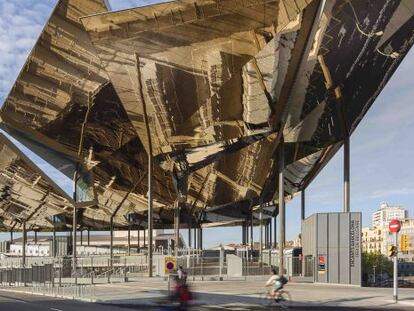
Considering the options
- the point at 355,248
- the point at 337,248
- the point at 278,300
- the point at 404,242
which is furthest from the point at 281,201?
the point at 278,300

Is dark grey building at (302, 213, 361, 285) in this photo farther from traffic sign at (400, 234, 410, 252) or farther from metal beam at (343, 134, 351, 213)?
traffic sign at (400, 234, 410, 252)

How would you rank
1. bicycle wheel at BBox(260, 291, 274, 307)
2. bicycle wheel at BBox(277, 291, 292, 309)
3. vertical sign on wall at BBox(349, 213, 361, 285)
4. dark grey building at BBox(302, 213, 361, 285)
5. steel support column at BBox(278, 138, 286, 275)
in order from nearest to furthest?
bicycle wheel at BBox(277, 291, 292, 309) → bicycle wheel at BBox(260, 291, 274, 307) → vertical sign on wall at BBox(349, 213, 361, 285) → dark grey building at BBox(302, 213, 361, 285) → steel support column at BBox(278, 138, 286, 275)

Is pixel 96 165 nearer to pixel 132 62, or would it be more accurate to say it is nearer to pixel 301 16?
pixel 132 62

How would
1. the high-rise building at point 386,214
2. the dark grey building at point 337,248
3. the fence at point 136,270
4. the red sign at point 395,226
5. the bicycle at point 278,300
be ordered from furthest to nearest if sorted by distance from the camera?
the high-rise building at point 386,214 → the fence at point 136,270 → the dark grey building at point 337,248 → the red sign at point 395,226 → the bicycle at point 278,300

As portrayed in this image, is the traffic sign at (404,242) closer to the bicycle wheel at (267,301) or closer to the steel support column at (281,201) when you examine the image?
the bicycle wheel at (267,301)

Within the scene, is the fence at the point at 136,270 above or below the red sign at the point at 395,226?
below

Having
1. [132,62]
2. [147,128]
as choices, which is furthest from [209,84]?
[147,128]

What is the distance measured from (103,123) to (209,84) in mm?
15257

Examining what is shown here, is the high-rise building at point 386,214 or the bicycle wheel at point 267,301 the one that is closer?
the bicycle wheel at point 267,301

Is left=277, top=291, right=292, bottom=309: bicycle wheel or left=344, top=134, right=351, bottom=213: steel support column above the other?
left=344, top=134, right=351, bottom=213: steel support column

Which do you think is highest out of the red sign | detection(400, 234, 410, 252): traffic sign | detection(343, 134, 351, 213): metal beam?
detection(343, 134, 351, 213): metal beam

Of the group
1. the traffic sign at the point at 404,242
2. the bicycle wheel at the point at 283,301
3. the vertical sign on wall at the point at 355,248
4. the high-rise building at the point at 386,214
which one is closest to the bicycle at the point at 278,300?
the bicycle wheel at the point at 283,301

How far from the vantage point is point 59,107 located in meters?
50.0

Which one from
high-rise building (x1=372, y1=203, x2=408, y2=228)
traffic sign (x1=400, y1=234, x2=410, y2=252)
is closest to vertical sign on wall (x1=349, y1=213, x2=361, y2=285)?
traffic sign (x1=400, y1=234, x2=410, y2=252)
